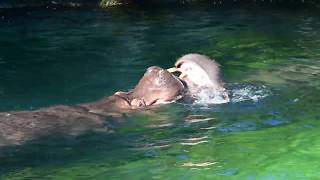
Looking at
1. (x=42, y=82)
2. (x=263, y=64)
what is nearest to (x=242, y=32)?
(x=263, y=64)

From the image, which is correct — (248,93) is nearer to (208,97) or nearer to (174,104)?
(208,97)

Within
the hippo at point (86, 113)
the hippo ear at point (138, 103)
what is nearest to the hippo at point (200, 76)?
the hippo at point (86, 113)

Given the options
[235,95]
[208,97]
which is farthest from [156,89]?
[235,95]

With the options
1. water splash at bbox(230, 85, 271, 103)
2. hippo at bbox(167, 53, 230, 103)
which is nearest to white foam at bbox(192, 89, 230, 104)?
hippo at bbox(167, 53, 230, 103)

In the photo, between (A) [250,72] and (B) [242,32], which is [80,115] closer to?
(A) [250,72]

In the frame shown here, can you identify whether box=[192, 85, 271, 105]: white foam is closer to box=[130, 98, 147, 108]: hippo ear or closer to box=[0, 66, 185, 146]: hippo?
box=[0, 66, 185, 146]: hippo

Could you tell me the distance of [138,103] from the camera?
724 cm

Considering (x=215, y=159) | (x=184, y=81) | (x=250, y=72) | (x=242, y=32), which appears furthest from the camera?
(x=242, y=32)

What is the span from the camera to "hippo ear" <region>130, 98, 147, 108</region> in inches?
284

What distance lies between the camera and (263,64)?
35.3ft

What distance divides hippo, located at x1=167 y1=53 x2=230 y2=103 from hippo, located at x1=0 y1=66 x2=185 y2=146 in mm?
135

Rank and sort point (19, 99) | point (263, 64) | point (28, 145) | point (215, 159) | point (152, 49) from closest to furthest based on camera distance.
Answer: point (215, 159)
point (28, 145)
point (19, 99)
point (263, 64)
point (152, 49)

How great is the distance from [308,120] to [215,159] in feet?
5.74

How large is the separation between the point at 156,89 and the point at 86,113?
2.56 feet
